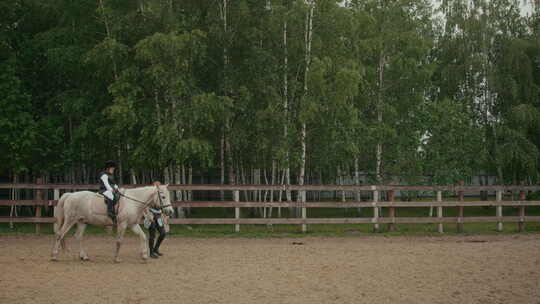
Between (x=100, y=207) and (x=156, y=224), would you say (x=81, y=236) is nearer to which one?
(x=100, y=207)

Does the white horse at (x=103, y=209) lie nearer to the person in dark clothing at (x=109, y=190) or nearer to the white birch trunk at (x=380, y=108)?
the person in dark clothing at (x=109, y=190)

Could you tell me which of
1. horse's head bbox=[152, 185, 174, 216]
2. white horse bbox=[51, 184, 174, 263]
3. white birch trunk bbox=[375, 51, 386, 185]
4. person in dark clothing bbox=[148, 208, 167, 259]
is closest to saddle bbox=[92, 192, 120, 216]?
white horse bbox=[51, 184, 174, 263]

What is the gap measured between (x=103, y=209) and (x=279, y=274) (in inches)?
163

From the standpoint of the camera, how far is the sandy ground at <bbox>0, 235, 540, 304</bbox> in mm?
7176

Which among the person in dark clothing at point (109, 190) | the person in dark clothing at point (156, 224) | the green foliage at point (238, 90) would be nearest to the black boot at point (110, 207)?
the person in dark clothing at point (109, 190)

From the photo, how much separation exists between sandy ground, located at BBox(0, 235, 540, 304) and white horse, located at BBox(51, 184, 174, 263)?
2.01 feet

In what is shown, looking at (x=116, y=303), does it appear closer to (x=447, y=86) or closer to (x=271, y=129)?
(x=271, y=129)

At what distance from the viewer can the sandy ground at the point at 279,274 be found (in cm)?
718

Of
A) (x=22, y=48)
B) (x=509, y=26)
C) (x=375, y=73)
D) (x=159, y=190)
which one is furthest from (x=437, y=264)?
(x=509, y=26)

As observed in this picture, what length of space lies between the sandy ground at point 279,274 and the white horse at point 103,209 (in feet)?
2.01

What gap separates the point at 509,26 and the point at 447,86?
4.29 metres

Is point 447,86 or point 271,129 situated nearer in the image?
point 271,129

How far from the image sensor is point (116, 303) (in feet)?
21.9

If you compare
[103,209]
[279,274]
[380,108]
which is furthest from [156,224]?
[380,108]
